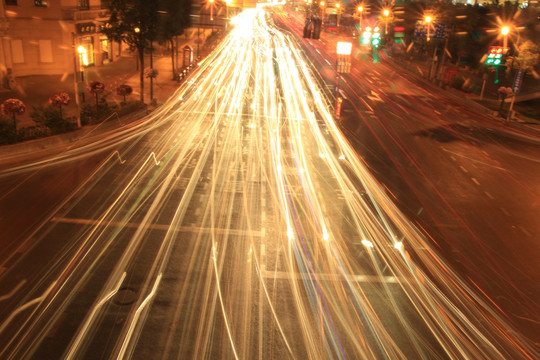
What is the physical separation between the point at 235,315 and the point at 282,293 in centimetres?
139

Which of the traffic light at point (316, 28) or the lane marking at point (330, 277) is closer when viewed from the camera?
the lane marking at point (330, 277)

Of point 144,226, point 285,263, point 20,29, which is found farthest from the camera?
point 20,29

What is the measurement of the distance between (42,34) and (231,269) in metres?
31.6

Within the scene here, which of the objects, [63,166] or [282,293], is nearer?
[282,293]

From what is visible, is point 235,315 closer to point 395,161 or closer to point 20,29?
point 395,161

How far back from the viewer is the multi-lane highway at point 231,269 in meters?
8.84

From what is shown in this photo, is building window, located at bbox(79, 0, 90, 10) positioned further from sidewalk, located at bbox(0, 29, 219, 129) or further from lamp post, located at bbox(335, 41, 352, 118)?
lamp post, located at bbox(335, 41, 352, 118)

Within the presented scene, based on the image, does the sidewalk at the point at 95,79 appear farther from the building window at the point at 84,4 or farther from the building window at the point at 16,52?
the building window at the point at 84,4

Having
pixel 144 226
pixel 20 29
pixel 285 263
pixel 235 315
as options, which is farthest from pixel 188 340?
pixel 20 29

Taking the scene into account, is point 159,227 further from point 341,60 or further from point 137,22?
point 341,60

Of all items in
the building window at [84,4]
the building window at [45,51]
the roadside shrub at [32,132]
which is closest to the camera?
the roadside shrub at [32,132]

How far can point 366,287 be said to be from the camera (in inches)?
435

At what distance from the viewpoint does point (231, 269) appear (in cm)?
1132

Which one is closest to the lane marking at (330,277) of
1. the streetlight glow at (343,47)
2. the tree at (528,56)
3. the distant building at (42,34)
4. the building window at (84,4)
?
the distant building at (42,34)
